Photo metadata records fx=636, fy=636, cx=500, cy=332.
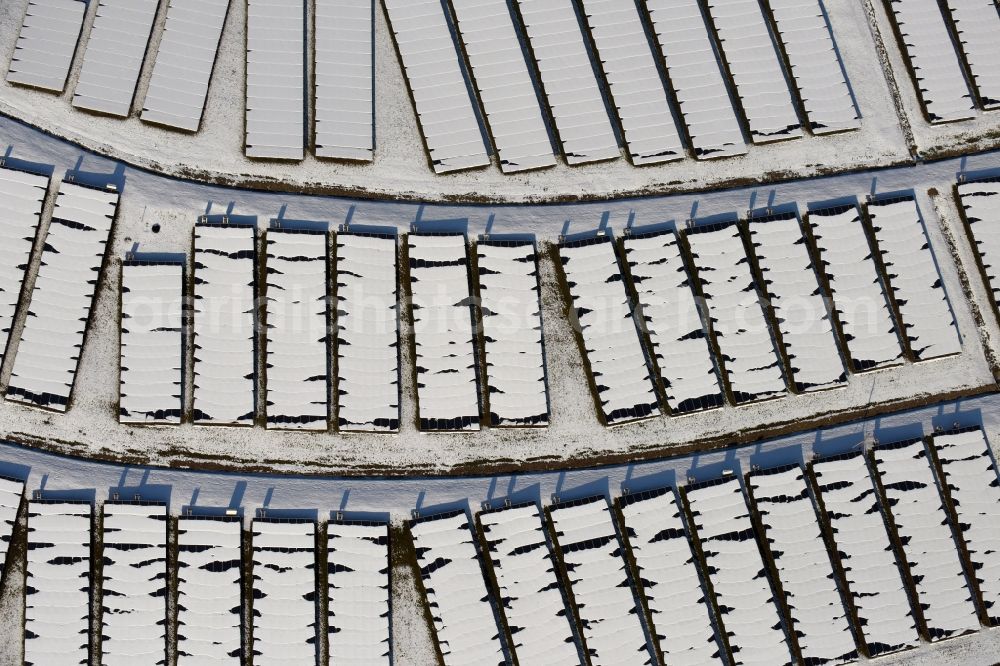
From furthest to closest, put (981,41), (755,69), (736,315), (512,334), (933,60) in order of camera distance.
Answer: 1. (981,41)
2. (933,60)
3. (755,69)
4. (736,315)
5. (512,334)

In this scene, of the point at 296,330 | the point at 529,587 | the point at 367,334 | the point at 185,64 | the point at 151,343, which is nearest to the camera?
the point at 151,343

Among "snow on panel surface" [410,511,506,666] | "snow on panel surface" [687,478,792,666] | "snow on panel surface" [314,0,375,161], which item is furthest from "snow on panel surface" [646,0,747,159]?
"snow on panel surface" [410,511,506,666]

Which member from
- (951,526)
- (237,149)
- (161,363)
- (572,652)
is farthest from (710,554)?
(237,149)

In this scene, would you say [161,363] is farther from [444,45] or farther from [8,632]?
[444,45]

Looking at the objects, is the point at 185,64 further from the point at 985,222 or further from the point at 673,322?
the point at 985,222

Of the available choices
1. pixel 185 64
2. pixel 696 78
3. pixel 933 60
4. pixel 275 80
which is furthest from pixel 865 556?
pixel 185 64
